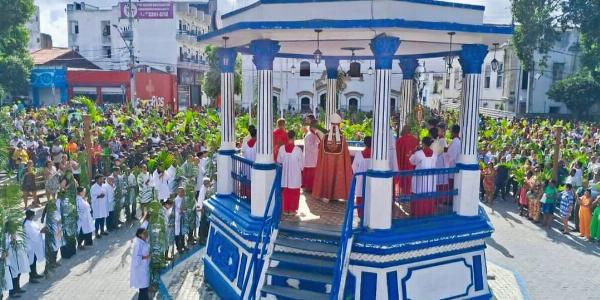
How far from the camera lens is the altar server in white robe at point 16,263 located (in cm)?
948

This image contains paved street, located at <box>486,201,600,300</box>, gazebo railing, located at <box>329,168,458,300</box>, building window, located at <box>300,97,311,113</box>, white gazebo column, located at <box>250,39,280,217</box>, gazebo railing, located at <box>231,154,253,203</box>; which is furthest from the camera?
building window, located at <box>300,97,311,113</box>

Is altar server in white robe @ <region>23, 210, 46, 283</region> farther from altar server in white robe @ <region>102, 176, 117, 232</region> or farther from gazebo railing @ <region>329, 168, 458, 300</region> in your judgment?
gazebo railing @ <region>329, 168, 458, 300</region>

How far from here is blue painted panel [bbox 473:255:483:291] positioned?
876cm

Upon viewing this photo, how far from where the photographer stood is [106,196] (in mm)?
13844

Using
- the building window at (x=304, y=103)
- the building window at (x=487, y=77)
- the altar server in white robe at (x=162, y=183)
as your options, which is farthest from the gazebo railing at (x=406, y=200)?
the building window at (x=487, y=77)

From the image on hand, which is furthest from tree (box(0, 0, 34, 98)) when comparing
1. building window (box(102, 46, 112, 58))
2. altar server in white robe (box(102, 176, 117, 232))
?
altar server in white robe (box(102, 176, 117, 232))

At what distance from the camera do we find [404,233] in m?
7.87

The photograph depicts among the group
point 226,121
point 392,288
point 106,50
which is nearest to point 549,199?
point 392,288

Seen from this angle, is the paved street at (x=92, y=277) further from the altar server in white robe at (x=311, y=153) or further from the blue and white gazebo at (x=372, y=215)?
the altar server in white robe at (x=311, y=153)

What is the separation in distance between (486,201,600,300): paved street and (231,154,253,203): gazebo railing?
223 inches

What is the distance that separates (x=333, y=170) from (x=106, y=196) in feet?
22.0

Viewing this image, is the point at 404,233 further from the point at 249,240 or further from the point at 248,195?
the point at 248,195

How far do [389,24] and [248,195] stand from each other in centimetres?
403

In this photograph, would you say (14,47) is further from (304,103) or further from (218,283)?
(218,283)
